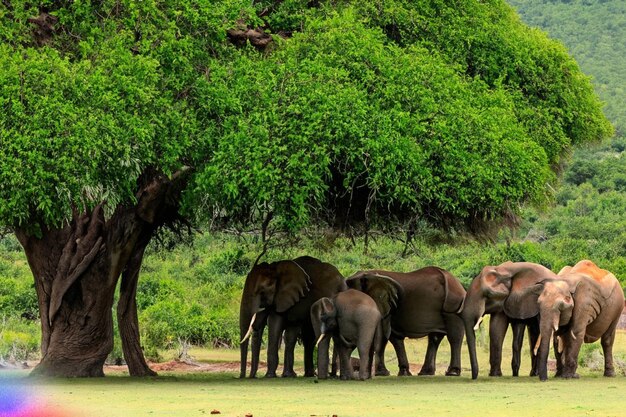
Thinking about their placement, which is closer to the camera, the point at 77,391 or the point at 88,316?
the point at 77,391

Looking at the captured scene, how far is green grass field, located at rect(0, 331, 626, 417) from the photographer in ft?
43.1

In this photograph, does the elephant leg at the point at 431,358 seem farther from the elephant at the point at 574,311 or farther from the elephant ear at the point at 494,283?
the elephant at the point at 574,311

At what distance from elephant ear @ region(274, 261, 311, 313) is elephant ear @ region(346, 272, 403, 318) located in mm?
823

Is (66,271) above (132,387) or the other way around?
above

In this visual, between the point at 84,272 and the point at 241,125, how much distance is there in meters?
4.73

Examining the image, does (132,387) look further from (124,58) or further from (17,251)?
(17,251)

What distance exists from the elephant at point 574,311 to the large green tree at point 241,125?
55.1 inches

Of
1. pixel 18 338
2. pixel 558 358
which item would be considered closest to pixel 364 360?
pixel 558 358

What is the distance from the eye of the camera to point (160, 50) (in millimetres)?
18344

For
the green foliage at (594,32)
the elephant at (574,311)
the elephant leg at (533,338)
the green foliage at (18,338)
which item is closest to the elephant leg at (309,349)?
the elephant leg at (533,338)

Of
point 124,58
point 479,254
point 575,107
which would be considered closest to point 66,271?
point 124,58

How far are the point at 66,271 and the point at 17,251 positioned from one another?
33709 mm

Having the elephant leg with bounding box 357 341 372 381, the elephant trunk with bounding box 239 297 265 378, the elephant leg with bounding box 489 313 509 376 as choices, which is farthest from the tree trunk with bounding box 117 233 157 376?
the elephant leg with bounding box 489 313 509 376

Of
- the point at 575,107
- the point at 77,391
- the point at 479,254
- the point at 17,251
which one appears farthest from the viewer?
the point at 17,251
